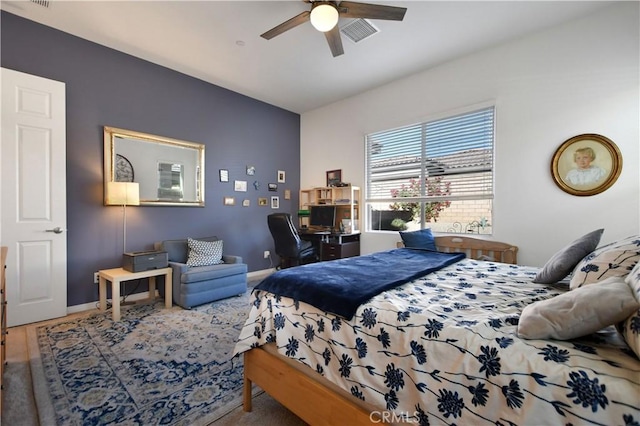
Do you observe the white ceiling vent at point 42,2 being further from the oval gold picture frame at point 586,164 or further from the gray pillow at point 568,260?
the oval gold picture frame at point 586,164

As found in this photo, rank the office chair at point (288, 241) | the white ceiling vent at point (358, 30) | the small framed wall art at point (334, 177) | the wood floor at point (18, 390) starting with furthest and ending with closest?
1. the small framed wall art at point (334, 177)
2. the office chair at point (288, 241)
3. the white ceiling vent at point (358, 30)
4. the wood floor at point (18, 390)

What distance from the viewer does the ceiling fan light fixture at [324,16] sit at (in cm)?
224

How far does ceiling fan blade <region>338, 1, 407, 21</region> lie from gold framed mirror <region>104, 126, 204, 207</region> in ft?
9.02

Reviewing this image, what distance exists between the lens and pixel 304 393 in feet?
4.25

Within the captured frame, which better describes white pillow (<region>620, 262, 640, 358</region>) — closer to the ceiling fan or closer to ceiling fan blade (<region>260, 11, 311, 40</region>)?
the ceiling fan

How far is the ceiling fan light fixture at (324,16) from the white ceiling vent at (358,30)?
599 mm

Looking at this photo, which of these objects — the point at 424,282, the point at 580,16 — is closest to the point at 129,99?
the point at 424,282

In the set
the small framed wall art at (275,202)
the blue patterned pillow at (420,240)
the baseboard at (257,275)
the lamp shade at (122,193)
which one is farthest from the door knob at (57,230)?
the blue patterned pillow at (420,240)

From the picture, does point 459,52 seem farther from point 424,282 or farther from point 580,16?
point 424,282

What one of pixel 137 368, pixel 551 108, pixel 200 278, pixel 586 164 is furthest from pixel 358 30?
pixel 137 368

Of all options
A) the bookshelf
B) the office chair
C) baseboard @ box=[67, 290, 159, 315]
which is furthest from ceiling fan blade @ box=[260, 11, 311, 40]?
baseboard @ box=[67, 290, 159, 315]

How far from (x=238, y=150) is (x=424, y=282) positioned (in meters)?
3.81

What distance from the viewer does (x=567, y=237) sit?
2.82 m

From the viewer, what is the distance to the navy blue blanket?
127 cm
